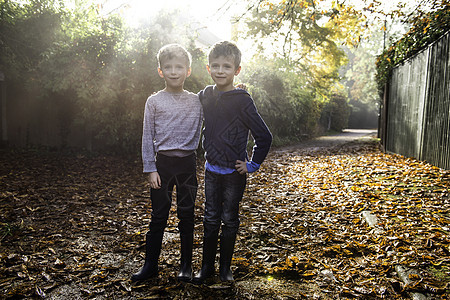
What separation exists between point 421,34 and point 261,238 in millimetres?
6357

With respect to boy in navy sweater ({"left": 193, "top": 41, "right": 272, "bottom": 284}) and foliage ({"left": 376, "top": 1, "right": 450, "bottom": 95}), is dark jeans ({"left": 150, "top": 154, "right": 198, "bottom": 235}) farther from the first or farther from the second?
foliage ({"left": 376, "top": 1, "right": 450, "bottom": 95})

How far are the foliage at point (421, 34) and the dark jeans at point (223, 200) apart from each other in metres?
5.63

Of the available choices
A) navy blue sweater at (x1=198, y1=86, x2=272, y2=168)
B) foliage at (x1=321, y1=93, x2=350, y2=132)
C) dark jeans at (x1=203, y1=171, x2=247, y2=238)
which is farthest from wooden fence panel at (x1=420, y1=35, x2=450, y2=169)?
foliage at (x1=321, y1=93, x2=350, y2=132)

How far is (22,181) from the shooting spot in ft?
18.3

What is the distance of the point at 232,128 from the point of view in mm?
2363

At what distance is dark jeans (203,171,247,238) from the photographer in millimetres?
2385

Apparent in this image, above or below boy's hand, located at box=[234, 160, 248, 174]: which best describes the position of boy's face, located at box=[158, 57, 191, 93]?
above

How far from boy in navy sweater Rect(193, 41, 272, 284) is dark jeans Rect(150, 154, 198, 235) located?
146 mm

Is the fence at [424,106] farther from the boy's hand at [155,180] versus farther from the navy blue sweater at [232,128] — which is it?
the boy's hand at [155,180]

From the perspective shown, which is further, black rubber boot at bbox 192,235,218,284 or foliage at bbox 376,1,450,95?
foliage at bbox 376,1,450,95

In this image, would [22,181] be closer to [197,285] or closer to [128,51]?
[128,51]

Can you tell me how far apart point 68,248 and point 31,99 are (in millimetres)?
7513

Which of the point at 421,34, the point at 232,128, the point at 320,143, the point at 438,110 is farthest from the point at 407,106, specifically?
the point at 320,143

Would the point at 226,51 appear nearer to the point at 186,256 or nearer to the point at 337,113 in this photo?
the point at 186,256
